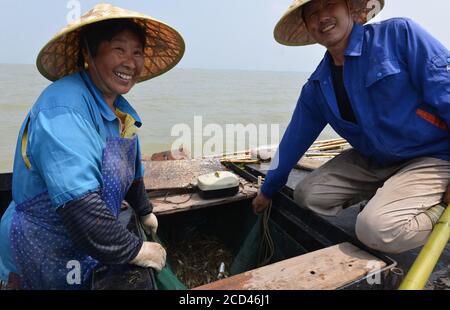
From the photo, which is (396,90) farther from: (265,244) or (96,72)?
(96,72)

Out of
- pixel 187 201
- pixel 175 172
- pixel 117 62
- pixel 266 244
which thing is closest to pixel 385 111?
pixel 266 244

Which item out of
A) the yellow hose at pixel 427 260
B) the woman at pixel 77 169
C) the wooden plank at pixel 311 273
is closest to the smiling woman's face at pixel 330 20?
the woman at pixel 77 169

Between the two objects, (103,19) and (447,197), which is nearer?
(103,19)

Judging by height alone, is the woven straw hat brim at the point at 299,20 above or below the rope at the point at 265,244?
above

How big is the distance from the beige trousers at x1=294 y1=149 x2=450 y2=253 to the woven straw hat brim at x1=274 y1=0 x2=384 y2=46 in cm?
108

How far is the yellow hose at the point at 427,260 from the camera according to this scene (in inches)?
50.0

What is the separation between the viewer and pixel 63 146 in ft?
4.09

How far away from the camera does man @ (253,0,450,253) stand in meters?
1.91

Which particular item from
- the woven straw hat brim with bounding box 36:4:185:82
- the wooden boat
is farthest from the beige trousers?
the woven straw hat brim with bounding box 36:4:185:82

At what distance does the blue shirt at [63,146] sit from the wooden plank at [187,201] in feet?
3.17

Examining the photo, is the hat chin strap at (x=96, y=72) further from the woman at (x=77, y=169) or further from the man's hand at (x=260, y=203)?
the man's hand at (x=260, y=203)

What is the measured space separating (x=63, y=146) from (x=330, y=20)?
1.83 metres
